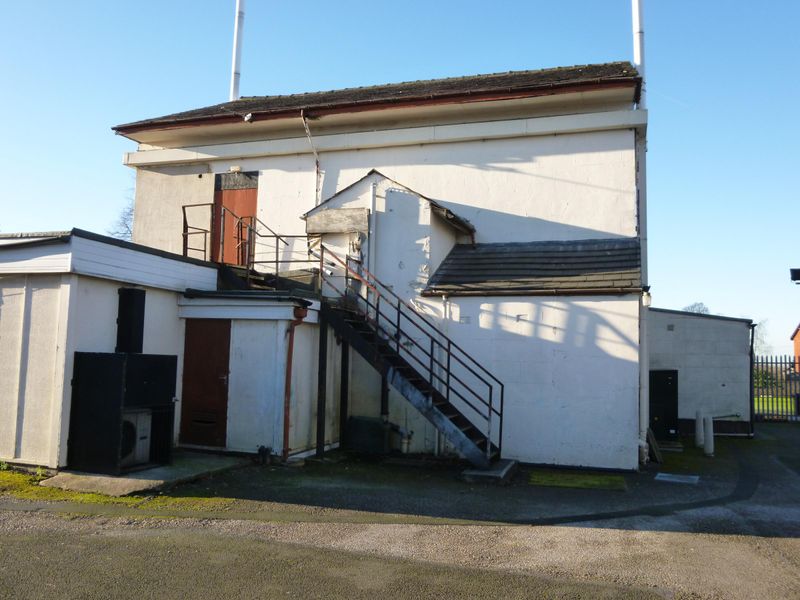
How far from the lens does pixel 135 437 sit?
30.2ft

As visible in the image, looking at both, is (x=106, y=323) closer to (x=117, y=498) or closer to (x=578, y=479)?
(x=117, y=498)

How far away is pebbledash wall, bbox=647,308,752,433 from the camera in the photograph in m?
17.8

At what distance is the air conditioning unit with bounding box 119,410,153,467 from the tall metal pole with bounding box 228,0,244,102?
1362cm

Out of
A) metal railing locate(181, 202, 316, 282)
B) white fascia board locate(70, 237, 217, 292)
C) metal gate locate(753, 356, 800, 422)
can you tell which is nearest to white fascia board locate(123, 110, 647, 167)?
metal railing locate(181, 202, 316, 282)

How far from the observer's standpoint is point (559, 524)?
7719 millimetres

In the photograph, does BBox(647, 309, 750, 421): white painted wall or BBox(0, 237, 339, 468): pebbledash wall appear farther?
BBox(647, 309, 750, 421): white painted wall

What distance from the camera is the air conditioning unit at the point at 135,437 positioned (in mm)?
9023

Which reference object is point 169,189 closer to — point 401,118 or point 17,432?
point 401,118

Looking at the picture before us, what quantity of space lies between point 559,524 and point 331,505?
2796mm

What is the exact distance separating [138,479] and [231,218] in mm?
8517

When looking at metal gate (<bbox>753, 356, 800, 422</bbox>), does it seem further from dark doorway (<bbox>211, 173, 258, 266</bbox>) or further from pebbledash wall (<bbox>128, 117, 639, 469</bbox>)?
dark doorway (<bbox>211, 173, 258, 266</bbox>)

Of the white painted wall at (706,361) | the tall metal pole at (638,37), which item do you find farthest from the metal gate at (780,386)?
the tall metal pole at (638,37)

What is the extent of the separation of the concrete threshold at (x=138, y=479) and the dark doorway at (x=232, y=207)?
683 centimetres

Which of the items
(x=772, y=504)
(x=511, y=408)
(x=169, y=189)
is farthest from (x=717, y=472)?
(x=169, y=189)
